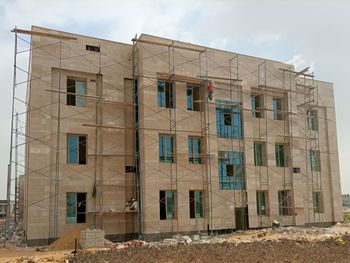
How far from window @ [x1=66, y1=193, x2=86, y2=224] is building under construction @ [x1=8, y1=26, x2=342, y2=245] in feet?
0.18

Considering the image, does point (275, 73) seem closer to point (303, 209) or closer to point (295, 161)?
point (295, 161)

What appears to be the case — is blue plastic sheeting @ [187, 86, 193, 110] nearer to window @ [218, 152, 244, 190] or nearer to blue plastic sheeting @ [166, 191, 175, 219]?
window @ [218, 152, 244, 190]

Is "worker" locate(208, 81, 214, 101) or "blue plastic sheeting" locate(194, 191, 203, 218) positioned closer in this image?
"blue plastic sheeting" locate(194, 191, 203, 218)

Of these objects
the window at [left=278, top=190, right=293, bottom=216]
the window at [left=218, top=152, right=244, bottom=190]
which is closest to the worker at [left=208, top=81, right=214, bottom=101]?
the window at [left=218, top=152, right=244, bottom=190]

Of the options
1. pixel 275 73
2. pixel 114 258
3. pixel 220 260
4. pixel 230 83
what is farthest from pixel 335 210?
pixel 114 258

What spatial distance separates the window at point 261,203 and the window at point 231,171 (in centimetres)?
152

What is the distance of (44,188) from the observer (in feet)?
66.0

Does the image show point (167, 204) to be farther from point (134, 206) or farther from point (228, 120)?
point (228, 120)

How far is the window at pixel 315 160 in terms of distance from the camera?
99.1ft

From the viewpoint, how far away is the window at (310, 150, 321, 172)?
3019 cm

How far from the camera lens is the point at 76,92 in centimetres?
2216

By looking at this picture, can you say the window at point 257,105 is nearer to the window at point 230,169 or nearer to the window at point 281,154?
the window at point 281,154

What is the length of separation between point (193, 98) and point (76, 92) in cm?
725

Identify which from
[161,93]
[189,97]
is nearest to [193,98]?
[189,97]
